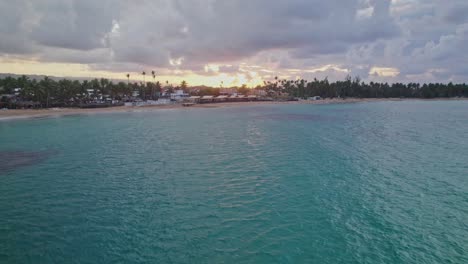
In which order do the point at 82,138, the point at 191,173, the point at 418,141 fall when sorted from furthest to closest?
the point at 82,138 → the point at 418,141 → the point at 191,173

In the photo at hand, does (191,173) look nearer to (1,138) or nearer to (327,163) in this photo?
(327,163)

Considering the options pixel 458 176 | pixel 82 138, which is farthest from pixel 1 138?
pixel 458 176

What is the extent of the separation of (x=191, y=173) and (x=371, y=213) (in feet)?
46.1

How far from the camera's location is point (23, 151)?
110 feet

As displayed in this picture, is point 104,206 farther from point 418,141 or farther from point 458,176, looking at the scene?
point 418,141

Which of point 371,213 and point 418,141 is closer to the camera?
point 371,213

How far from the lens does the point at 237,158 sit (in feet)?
96.6

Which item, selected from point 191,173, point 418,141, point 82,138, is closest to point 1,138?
point 82,138

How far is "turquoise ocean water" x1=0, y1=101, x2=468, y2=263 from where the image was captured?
478 inches

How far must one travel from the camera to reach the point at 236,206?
1672 centimetres

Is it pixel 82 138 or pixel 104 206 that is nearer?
pixel 104 206

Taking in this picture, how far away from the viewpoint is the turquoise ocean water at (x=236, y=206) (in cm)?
1215

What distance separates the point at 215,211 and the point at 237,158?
44.5ft

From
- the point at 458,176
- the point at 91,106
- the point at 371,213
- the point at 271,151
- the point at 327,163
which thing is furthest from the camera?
the point at 91,106
